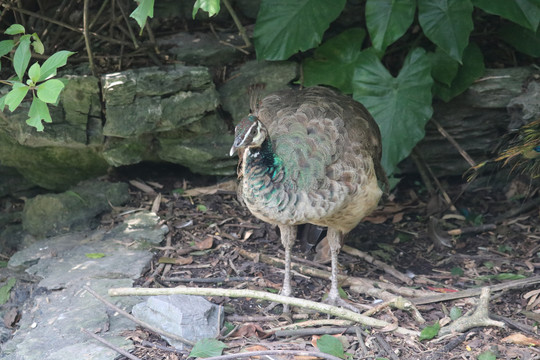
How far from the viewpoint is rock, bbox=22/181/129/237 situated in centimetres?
515

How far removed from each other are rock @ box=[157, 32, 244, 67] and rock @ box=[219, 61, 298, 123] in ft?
0.80

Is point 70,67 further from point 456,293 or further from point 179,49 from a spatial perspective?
point 456,293

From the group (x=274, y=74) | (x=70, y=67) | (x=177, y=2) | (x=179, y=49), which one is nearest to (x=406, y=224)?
(x=274, y=74)

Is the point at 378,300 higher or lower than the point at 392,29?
lower

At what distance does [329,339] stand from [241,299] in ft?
2.79

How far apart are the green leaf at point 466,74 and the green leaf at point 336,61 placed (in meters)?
0.77

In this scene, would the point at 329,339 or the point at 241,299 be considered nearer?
the point at 329,339

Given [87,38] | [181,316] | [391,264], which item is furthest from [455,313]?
[87,38]

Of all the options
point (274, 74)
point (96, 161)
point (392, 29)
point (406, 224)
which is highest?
point (392, 29)

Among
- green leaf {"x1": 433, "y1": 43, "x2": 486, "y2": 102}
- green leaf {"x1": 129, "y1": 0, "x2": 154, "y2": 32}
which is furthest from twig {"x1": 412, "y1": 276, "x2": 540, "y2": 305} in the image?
green leaf {"x1": 129, "y1": 0, "x2": 154, "y2": 32}

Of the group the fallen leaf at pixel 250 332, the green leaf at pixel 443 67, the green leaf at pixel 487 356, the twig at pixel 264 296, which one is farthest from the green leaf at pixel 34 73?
the green leaf at pixel 443 67

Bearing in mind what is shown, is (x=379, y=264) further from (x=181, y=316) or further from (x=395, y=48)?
(x=395, y=48)

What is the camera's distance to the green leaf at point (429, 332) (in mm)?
3697

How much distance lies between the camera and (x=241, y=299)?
4.25 meters
